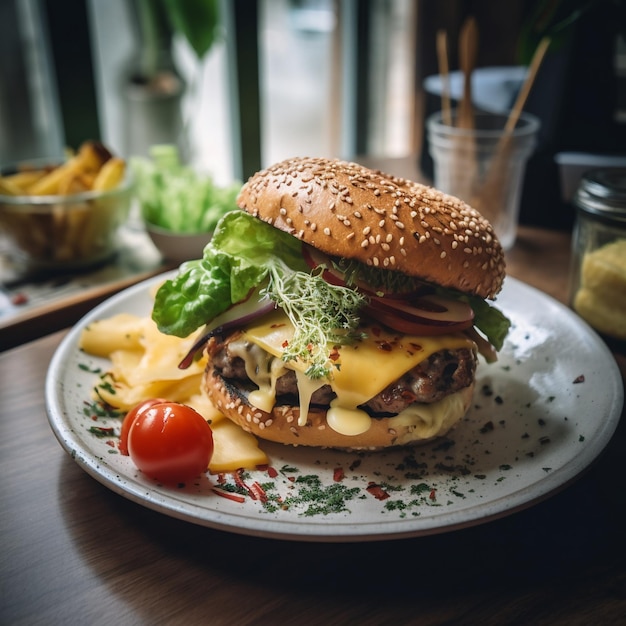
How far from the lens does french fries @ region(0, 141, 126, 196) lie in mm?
2654

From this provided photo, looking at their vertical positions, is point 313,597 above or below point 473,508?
below

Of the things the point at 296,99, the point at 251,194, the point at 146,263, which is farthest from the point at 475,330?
the point at 296,99

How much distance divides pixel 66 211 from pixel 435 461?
5.84 ft

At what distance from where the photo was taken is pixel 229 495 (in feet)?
4.74

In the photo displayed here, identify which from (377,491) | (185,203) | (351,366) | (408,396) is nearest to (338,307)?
(351,366)

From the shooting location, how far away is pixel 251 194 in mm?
1798

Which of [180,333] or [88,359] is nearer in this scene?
[180,333]

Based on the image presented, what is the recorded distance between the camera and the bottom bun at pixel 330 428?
161cm

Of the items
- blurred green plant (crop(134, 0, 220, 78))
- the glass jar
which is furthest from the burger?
blurred green plant (crop(134, 0, 220, 78))

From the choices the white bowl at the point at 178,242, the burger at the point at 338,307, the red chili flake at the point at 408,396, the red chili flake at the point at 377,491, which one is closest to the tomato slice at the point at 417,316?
the burger at the point at 338,307

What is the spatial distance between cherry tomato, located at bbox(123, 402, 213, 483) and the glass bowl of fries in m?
1.41

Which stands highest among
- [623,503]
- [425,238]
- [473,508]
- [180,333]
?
[425,238]

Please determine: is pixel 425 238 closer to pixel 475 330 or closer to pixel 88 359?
pixel 475 330

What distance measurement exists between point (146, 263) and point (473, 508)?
2.02 m
